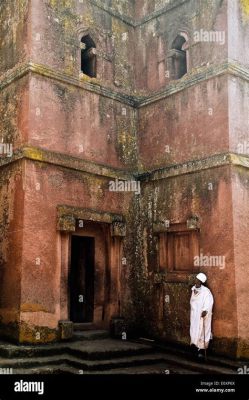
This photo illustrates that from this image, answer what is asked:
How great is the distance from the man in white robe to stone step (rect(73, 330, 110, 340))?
1.87 meters

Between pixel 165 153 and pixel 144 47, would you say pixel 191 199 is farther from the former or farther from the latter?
pixel 144 47

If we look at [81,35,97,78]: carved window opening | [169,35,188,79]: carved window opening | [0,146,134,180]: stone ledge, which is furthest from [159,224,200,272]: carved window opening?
[81,35,97,78]: carved window opening

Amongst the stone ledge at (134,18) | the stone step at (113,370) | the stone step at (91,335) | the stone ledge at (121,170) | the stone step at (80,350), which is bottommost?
the stone step at (113,370)

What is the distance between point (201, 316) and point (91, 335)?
2.25m

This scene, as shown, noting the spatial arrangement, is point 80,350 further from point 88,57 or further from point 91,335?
point 88,57

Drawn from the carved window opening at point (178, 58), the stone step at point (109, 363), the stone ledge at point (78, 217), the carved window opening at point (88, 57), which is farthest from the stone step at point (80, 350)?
the carved window opening at point (178, 58)

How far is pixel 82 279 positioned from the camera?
1066 cm

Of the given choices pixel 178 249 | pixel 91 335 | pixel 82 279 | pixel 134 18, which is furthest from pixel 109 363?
pixel 134 18

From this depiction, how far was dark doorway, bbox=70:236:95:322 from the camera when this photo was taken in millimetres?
10477

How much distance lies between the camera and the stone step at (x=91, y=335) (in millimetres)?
9445

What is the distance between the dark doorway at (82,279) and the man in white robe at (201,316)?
7.84 feet

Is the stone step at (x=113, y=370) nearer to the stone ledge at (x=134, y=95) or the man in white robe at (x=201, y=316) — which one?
the man in white robe at (x=201, y=316)
